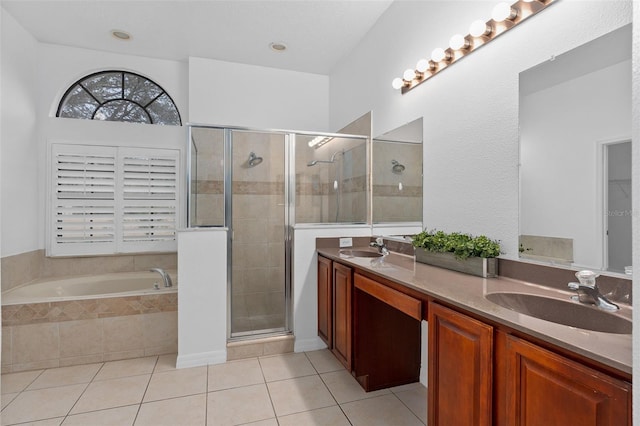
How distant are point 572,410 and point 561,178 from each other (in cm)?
94

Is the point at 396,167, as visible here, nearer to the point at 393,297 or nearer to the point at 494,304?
the point at 393,297

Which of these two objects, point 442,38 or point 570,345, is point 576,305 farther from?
point 442,38

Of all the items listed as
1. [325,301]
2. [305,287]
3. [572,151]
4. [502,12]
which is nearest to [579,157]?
[572,151]

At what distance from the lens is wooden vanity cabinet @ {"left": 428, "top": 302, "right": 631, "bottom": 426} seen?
2.48 ft

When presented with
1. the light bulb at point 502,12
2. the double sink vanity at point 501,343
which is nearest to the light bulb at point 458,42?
Answer: the light bulb at point 502,12

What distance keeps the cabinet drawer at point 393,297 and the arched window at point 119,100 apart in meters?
2.94

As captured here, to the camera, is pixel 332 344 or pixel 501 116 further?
pixel 332 344

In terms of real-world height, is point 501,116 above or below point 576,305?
above

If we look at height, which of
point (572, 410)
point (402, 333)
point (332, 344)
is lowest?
point (332, 344)

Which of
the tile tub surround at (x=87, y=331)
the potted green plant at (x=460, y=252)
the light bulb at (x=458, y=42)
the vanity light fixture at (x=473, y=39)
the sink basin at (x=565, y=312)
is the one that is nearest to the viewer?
the sink basin at (x=565, y=312)

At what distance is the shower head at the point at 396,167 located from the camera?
8.22ft

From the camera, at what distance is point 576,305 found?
1.15 metres

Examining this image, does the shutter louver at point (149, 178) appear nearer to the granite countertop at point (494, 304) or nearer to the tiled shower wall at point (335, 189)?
the tiled shower wall at point (335, 189)

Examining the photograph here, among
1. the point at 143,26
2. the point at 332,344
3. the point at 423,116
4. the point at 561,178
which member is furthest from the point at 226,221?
the point at 561,178
